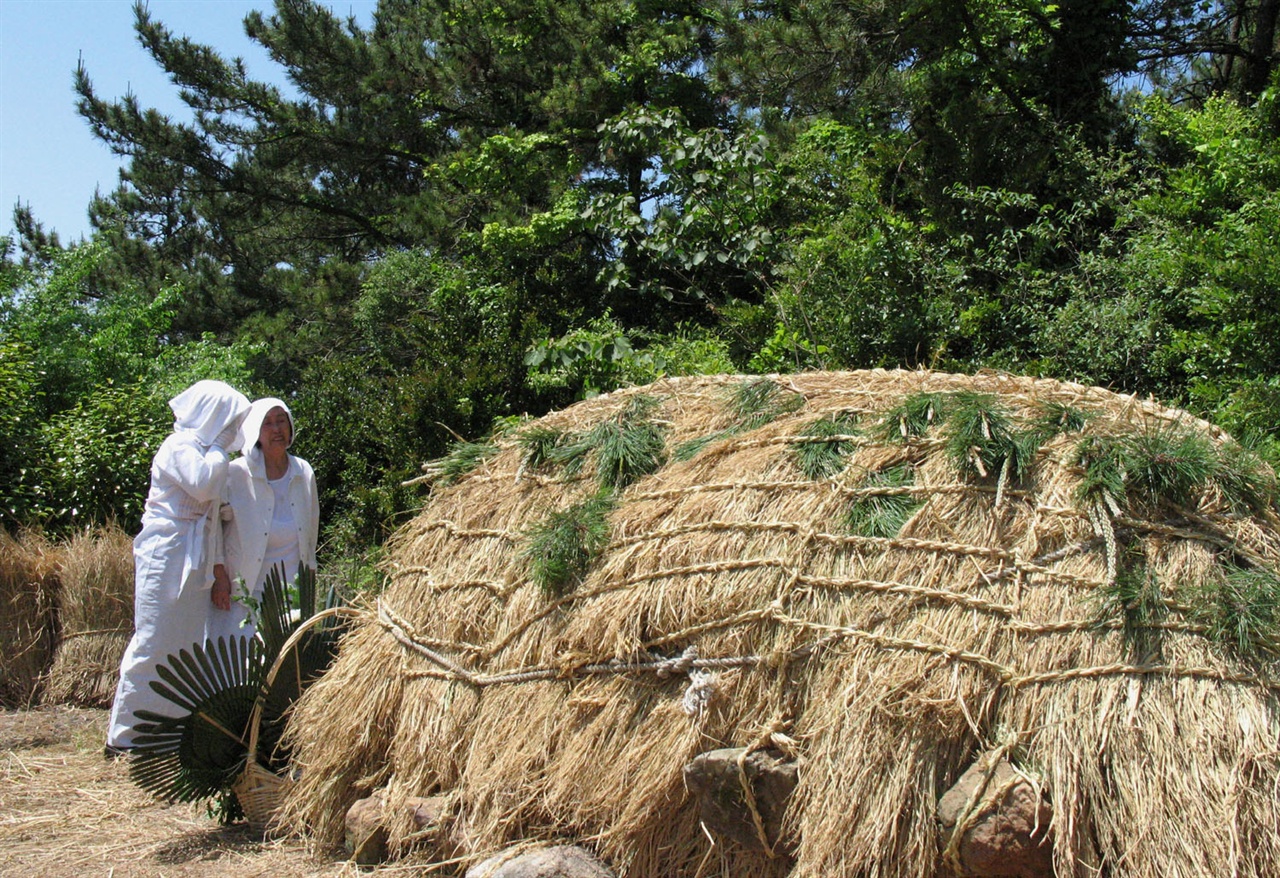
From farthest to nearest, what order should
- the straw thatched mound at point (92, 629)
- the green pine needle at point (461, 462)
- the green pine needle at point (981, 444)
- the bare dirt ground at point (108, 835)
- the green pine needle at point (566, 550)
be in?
1. the straw thatched mound at point (92, 629)
2. the green pine needle at point (461, 462)
3. the bare dirt ground at point (108, 835)
4. the green pine needle at point (566, 550)
5. the green pine needle at point (981, 444)

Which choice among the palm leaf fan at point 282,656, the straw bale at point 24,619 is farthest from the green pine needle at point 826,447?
the straw bale at point 24,619

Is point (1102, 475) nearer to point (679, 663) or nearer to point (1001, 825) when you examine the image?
point (1001, 825)

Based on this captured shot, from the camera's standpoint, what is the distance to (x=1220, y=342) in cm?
548

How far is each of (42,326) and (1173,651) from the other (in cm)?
1117

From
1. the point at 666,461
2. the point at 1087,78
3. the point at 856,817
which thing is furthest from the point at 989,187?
the point at 856,817

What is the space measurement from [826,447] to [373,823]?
2.19 m

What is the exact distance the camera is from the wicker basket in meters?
4.42

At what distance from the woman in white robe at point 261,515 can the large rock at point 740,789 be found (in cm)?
340

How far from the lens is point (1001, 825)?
2.68 metres

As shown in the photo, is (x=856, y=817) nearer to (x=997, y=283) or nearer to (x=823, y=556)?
(x=823, y=556)

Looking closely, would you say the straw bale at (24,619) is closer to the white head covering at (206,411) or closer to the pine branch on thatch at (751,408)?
the white head covering at (206,411)

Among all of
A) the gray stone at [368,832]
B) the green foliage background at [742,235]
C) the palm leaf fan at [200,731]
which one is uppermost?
the green foliage background at [742,235]

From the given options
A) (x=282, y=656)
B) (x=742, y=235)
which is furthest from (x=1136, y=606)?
(x=742, y=235)

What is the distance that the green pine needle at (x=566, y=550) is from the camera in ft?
12.0
